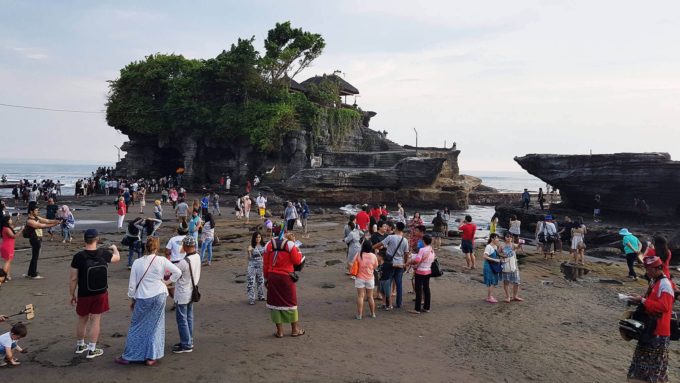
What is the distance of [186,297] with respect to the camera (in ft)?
21.7

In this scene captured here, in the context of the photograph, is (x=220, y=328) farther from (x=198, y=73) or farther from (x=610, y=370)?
(x=198, y=73)

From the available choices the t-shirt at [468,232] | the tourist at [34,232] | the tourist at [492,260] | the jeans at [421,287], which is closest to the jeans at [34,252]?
the tourist at [34,232]

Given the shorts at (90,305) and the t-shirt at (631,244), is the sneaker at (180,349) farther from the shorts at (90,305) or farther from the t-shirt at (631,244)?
the t-shirt at (631,244)

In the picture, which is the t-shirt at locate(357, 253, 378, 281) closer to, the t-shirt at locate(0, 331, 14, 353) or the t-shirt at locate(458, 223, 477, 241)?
the t-shirt at locate(0, 331, 14, 353)

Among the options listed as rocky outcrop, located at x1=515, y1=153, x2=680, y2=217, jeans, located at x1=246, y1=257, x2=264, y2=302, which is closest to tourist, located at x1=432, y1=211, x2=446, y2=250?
jeans, located at x1=246, y1=257, x2=264, y2=302

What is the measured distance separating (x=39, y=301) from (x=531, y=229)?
93.4 feet

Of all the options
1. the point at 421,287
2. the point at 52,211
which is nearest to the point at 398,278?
the point at 421,287

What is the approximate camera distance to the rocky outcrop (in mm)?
28312

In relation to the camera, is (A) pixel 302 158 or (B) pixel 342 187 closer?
(B) pixel 342 187

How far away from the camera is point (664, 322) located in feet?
16.7

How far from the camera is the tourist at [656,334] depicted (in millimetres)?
5062

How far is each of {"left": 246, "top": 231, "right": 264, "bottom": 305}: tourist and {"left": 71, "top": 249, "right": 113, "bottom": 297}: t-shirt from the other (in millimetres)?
3512

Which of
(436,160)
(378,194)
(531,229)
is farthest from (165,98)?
(531,229)

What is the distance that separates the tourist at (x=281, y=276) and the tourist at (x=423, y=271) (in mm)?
2954
